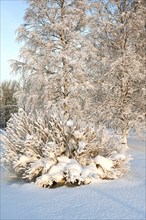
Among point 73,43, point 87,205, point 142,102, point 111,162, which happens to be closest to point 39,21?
point 73,43

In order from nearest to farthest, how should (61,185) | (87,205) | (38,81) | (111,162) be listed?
(87,205) < (61,185) < (111,162) < (38,81)

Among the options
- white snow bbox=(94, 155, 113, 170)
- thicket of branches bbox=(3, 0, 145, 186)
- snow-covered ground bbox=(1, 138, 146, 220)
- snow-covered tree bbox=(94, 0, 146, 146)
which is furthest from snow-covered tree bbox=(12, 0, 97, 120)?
snow-covered ground bbox=(1, 138, 146, 220)

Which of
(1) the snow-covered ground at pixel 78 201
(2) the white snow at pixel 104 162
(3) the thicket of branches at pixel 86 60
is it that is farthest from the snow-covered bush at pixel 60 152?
(3) the thicket of branches at pixel 86 60

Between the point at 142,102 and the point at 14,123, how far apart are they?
8.82 meters

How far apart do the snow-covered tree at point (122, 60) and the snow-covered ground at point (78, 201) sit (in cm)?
867

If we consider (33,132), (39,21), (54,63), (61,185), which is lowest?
(61,185)

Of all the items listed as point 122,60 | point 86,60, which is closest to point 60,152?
point 122,60

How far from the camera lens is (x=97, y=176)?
5969 mm

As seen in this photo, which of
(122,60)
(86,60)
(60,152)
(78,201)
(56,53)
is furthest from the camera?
(86,60)

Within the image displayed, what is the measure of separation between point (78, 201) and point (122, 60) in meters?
10.2

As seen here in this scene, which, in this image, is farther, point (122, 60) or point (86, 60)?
point (86, 60)

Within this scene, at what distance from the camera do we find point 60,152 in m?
6.33

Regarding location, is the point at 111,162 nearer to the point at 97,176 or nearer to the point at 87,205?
the point at 97,176

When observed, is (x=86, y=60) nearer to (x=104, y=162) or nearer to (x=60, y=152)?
(x=60, y=152)
